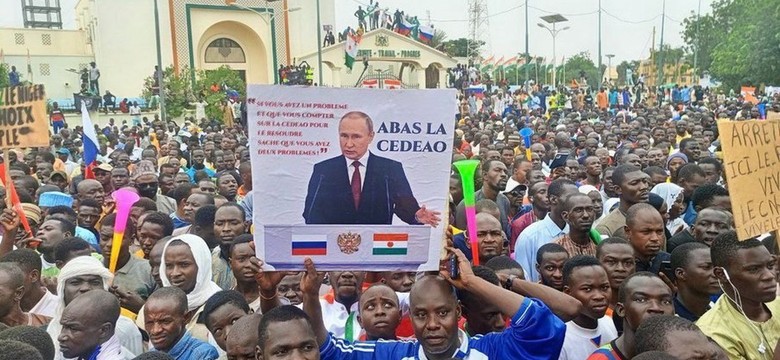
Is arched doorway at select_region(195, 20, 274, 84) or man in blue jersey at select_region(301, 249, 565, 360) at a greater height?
arched doorway at select_region(195, 20, 274, 84)

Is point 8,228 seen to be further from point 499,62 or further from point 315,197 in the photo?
point 499,62

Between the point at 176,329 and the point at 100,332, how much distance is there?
376mm

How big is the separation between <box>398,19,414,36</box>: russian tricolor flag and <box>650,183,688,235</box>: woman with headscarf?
38.4 metres

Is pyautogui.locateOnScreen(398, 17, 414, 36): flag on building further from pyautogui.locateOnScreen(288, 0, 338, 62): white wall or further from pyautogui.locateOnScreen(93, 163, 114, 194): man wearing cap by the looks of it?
pyautogui.locateOnScreen(93, 163, 114, 194): man wearing cap

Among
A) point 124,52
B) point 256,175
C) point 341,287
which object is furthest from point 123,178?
point 124,52

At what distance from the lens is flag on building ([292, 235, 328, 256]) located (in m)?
3.08

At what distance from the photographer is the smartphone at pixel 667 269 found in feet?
13.9

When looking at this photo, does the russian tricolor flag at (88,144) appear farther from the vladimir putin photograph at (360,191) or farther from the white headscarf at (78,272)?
the vladimir putin photograph at (360,191)

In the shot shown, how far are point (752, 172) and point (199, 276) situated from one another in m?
3.22

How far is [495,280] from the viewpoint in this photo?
11.7 feet

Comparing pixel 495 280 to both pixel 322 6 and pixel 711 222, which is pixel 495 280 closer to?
pixel 711 222

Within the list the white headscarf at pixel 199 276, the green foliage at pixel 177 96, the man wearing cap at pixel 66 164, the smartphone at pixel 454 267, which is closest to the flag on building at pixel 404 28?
the green foliage at pixel 177 96

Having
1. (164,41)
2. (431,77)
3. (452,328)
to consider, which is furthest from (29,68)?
(452,328)

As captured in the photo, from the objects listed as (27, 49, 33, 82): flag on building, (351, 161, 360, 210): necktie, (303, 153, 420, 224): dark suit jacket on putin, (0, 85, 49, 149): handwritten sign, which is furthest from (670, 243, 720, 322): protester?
(27, 49, 33, 82): flag on building
